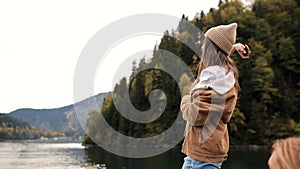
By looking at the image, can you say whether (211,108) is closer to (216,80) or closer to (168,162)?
(216,80)

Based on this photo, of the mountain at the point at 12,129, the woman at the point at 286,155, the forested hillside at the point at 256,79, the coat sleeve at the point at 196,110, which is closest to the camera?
the woman at the point at 286,155

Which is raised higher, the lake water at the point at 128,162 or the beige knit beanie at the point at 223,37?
the beige knit beanie at the point at 223,37

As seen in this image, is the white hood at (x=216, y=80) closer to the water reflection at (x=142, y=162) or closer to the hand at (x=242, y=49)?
the hand at (x=242, y=49)

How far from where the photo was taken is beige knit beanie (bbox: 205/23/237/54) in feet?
9.22

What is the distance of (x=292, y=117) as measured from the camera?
53406 mm

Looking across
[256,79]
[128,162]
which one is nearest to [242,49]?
[128,162]

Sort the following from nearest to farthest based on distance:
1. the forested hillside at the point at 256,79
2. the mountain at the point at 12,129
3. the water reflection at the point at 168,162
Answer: the water reflection at the point at 168,162
the forested hillside at the point at 256,79
the mountain at the point at 12,129

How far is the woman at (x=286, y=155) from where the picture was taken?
152 cm

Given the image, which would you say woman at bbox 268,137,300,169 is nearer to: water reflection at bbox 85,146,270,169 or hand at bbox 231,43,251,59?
hand at bbox 231,43,251,59

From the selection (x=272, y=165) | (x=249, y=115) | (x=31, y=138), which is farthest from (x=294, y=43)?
(x=31, y=138)

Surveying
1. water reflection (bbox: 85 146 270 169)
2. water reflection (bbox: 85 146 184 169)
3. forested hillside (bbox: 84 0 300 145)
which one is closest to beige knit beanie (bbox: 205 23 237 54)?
water reflection (bbox: 85 146 270 169)

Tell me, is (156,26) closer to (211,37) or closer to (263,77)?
(211,37)

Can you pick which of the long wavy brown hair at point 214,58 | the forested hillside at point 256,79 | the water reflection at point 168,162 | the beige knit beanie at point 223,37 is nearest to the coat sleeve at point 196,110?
the long wavy brown hair at point 214,58

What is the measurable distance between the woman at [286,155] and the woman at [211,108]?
105 cm
